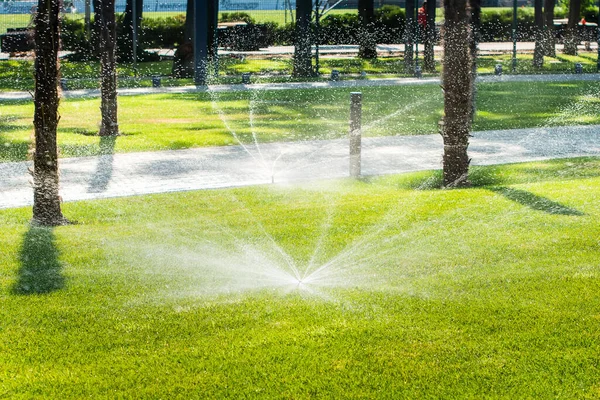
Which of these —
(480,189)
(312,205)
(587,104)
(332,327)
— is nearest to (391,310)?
(332,327)

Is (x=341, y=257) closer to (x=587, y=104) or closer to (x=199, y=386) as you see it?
(x=199, y=386)

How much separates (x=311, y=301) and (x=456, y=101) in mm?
4671

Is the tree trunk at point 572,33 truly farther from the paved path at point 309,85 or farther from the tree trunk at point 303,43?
the tree trunk at point 303,43

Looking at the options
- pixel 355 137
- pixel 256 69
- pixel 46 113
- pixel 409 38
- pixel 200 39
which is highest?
pixel 409 38

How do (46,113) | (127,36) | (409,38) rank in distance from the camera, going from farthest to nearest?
(127,36)
(409,38)
(46,113)

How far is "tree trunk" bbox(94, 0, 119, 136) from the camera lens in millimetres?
13938

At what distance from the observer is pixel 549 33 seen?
33.0 m

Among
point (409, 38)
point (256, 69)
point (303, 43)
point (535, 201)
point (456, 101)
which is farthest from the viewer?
point (409, 38)

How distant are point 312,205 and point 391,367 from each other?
3932mm

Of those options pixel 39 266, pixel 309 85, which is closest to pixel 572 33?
pixel 309 85

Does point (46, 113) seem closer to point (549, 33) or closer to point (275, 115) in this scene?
point (275, 115)

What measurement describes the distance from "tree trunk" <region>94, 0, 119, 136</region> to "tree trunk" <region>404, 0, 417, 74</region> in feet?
41.8

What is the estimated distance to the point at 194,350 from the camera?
16.1 ft

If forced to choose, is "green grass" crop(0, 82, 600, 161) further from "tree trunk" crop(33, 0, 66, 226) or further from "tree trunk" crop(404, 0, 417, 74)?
"tree trunk" crop(404, 0, 417, 74)
